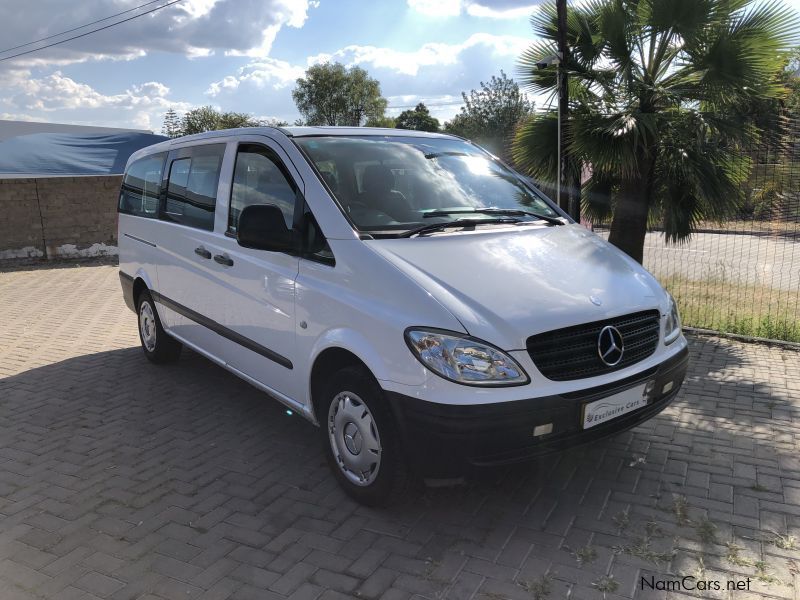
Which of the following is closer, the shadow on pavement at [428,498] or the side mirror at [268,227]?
the shadow on pavement at [428,498]

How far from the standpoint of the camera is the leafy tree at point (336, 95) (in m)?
50.7

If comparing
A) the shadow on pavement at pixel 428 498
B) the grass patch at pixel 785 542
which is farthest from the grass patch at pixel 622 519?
the grass patch at pixel 785 542

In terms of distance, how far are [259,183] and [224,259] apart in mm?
576

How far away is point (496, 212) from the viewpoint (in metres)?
3.95

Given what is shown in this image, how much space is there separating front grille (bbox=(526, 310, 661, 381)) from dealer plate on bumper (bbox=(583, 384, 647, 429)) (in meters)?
0.13

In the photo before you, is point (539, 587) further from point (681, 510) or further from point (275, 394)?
point (275, 394)

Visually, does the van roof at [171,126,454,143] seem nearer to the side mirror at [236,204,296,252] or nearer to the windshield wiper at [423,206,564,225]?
the side mirror at [236,204,296,252]

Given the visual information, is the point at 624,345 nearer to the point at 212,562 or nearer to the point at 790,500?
the point at 790,500

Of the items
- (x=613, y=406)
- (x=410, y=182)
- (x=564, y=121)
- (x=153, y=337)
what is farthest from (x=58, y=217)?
(x=613, y=406)

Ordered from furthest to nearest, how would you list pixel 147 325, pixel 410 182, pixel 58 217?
pixel 58 217 < pixel 147 325 < pixel 410 182

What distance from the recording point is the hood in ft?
9.43

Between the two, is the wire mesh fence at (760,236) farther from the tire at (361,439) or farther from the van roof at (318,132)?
the tire at (361,439)

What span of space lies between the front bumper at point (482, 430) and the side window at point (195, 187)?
241cm

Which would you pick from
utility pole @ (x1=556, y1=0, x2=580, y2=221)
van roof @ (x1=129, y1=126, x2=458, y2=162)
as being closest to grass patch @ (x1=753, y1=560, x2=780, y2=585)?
van roof @ (x1=129, y1=126, x2=458, y2=162)
